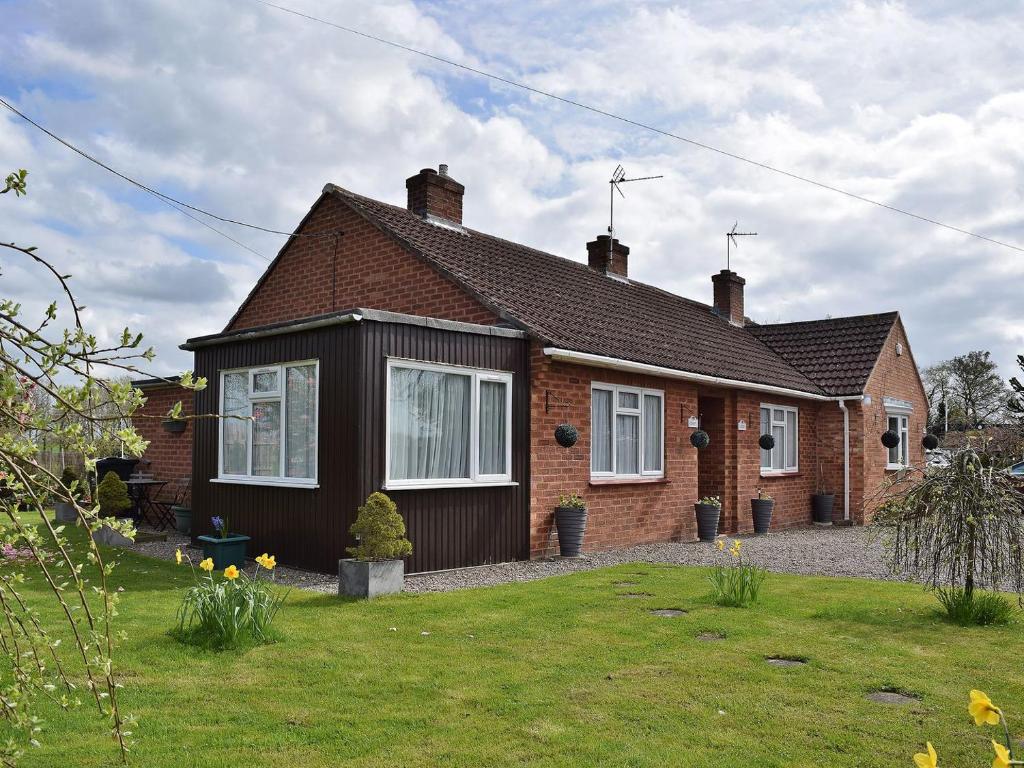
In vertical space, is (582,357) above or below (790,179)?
below

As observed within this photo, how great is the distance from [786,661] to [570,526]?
18.1ft

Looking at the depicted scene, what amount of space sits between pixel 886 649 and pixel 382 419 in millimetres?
5689

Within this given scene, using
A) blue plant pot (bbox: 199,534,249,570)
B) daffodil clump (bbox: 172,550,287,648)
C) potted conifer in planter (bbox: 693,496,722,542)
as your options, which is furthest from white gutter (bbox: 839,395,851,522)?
daffodil clump (bbox: 172,550,287,648)

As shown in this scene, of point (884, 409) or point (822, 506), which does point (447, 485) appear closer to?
point (822, 506)

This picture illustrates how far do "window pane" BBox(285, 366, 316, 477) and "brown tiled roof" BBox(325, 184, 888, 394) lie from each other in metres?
→ 2.87

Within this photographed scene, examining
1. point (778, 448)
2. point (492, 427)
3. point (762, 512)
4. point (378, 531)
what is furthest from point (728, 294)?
point (378, 531)

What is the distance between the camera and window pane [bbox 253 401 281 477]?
35.3 ft

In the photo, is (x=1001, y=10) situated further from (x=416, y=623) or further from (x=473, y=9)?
(x=416, y=623)

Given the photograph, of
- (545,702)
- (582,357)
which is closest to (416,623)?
(545,702)

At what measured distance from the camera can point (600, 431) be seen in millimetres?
12617

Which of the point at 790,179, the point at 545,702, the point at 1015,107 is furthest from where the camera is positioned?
the point at 790,179

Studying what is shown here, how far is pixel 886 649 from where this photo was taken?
6355 mm

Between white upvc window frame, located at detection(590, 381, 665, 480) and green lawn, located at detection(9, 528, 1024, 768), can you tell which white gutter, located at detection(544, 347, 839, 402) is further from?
green lawn, located at detection(9, 528, 1024, 768)

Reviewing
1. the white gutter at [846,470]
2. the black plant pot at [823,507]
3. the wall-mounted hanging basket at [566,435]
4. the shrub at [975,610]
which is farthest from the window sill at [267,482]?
the white gutter at [846,470]
